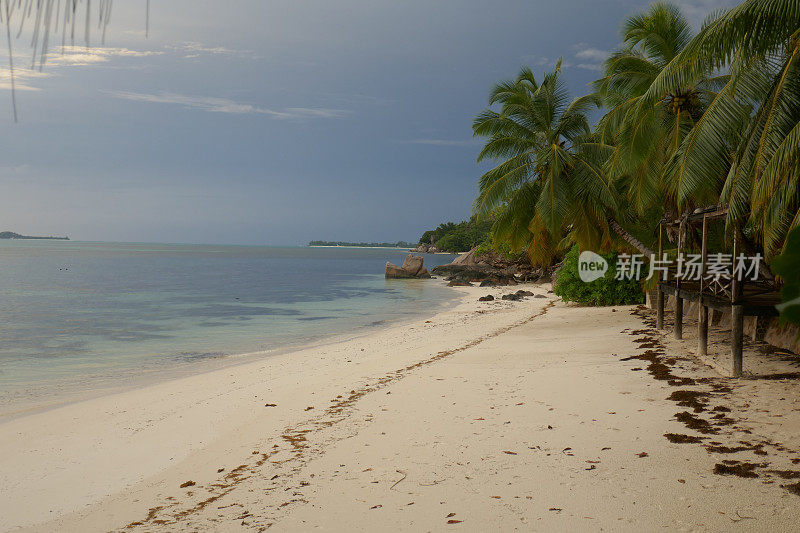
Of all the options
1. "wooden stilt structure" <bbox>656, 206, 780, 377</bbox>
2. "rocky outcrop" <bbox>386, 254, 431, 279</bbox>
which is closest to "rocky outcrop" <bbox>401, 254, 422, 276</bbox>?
"rocky outcrop" <bbox>386, 254, 431, 279</bbox>

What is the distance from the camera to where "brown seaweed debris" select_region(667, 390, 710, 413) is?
6680 mm

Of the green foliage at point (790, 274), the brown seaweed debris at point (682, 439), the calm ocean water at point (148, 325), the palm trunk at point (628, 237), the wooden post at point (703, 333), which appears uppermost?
the palm trunk at point (628, 237)

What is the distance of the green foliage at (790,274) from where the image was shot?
3.09ft

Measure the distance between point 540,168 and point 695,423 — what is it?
1446cm

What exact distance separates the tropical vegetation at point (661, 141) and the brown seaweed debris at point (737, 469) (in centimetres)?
218

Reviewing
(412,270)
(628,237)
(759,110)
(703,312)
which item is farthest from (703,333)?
(412,270)

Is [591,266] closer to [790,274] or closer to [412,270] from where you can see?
[790,274]

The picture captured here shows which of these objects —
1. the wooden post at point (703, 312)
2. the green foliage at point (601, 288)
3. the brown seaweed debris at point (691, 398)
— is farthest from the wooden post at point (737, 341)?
the green foliage at point (601, 288)

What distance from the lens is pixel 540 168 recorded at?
19.4 metres

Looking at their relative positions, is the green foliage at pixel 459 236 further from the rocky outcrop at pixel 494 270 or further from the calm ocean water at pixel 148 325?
the calm ocean water at pixel 148 325

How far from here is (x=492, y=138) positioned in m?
20.3

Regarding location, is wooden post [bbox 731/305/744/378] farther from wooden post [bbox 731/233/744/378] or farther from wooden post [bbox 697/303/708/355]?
wooden post [bbox 697/303/708/355]

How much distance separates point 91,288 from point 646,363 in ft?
134

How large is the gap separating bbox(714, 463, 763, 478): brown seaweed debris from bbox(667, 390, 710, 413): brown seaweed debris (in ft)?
5.68
